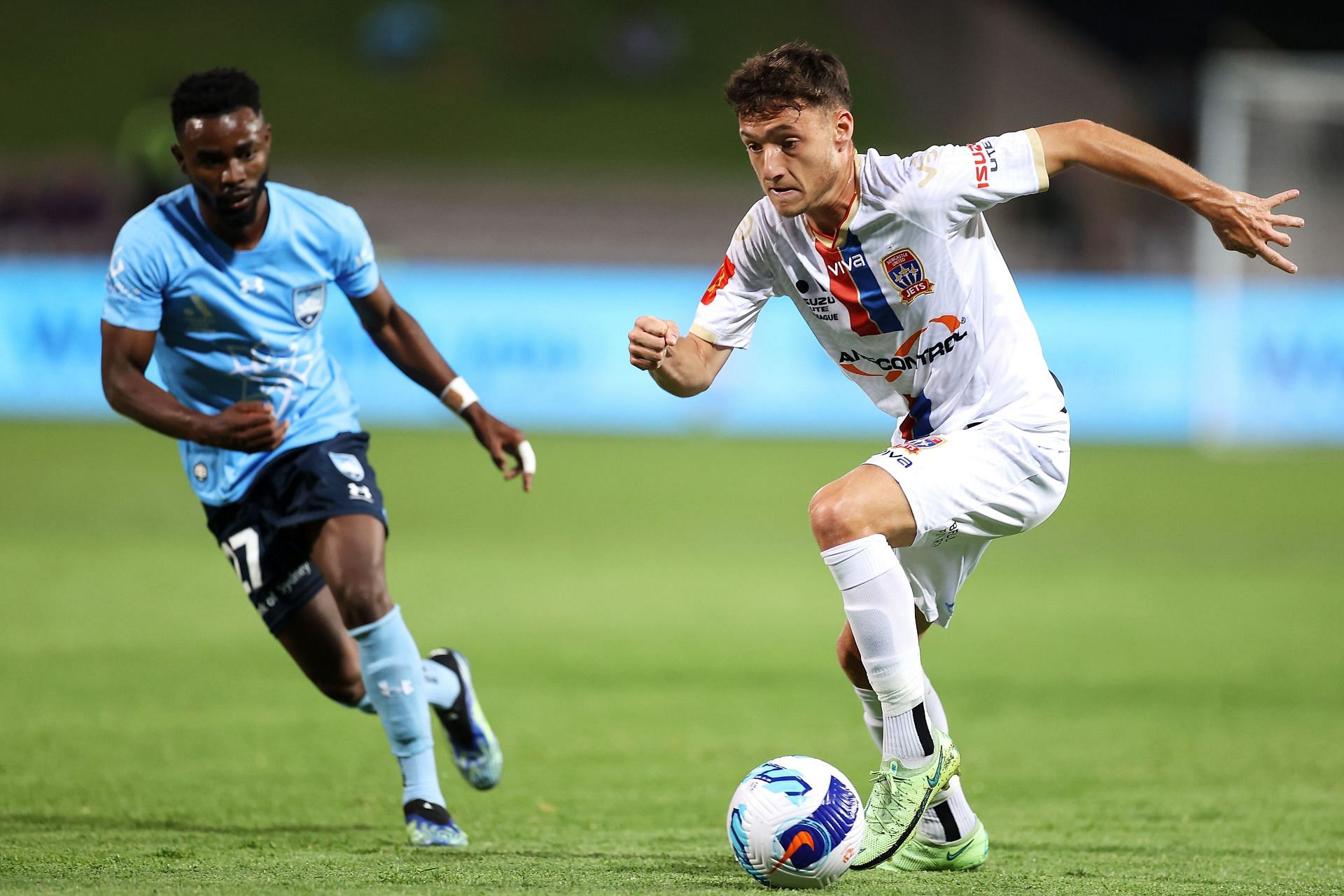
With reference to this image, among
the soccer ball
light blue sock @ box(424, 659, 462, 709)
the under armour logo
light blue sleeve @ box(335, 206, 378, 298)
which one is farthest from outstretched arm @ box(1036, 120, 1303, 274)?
light blue sock @ box(424, 659, 462, 709)

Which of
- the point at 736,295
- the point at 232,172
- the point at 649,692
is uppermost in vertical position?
the point at 232,172

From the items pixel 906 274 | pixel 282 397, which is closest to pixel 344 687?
pixel 282 397

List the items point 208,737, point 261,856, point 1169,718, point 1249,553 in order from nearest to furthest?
point 261,856 < point 208,737 < point 1169,718 < point 1249,553

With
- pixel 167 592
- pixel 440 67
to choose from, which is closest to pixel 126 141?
pixel 440 67

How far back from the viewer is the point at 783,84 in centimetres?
426

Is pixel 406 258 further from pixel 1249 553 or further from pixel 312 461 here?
pixel 312 461

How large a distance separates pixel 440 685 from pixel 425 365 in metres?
1.10

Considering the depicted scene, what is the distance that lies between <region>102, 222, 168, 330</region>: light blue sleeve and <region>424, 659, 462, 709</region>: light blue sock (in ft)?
4.86

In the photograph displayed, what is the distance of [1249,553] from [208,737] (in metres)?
8.26

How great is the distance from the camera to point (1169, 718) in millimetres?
7238

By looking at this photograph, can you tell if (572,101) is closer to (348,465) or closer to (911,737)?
(348,465)

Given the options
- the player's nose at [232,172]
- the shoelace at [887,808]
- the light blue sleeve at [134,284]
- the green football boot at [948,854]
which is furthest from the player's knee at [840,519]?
the light blue sleeve at [134,284]

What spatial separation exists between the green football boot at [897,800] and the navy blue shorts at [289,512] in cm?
188

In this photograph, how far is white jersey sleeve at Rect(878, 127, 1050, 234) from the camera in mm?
4441
